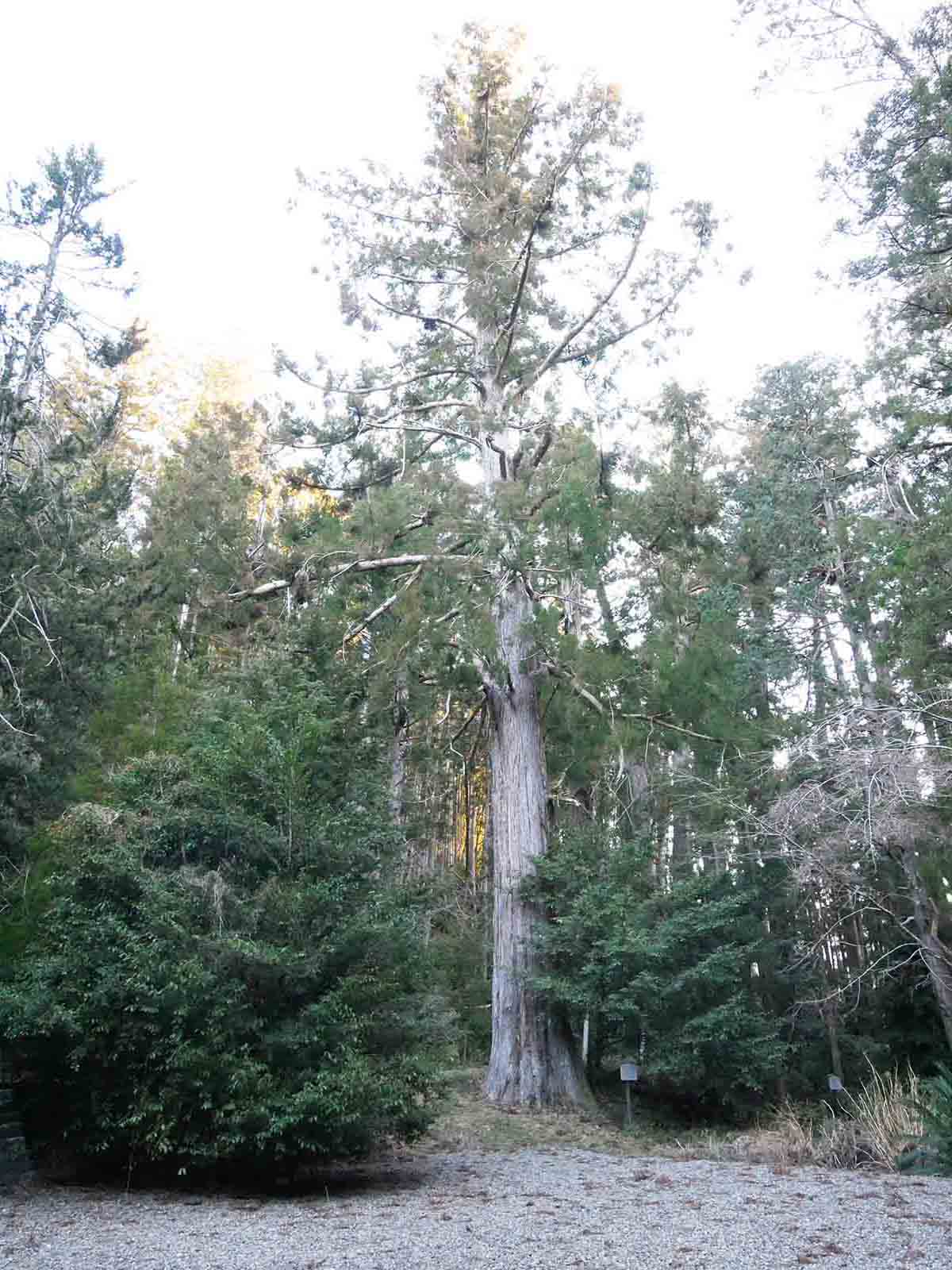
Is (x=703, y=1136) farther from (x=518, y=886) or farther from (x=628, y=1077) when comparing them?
(x=518, y=886)

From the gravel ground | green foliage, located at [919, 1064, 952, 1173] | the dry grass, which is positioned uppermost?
green foliage, located at [919, 1064, 952, 1173]

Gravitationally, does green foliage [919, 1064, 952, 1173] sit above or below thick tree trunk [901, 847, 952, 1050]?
below

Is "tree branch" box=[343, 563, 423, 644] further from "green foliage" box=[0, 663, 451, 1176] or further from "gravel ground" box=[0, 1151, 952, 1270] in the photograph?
"gravel ground" box=[0, 1151, 952, 1270]

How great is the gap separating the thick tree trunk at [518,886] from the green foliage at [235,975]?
3.82 metres

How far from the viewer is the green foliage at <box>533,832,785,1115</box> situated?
33.9ft

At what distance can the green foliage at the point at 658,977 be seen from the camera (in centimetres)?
1034

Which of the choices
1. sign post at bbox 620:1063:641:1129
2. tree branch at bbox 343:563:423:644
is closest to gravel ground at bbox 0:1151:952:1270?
sign post at bbox 620:1063:641:1129

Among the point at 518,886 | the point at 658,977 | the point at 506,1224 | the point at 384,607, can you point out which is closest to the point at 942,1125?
the point at 506,1224

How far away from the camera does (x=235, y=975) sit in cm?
589

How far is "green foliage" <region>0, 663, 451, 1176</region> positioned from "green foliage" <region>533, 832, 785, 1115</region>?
400cm

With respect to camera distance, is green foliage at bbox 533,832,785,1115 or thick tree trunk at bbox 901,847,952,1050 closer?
green foliage at bbox 533,832,785,1115

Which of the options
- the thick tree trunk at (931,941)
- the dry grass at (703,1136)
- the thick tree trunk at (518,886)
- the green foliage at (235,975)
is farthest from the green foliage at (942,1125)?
the thick tree trunk at (931,941)

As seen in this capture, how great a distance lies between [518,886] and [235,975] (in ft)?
18.2

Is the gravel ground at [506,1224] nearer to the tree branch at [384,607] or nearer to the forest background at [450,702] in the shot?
the forest background at [450,702]
